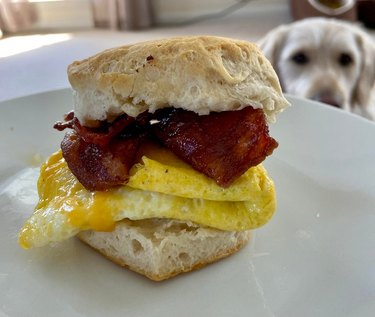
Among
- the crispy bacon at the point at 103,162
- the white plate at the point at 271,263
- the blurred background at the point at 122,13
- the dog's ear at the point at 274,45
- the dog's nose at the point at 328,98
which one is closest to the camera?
the white plate at the point at 271,263

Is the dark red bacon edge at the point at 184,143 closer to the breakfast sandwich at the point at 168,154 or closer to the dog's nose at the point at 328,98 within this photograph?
the breakfast sandwich at the point at 168,154

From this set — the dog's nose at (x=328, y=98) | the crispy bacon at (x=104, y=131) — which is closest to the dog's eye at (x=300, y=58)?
the dog's nose at (x=328, y=98)

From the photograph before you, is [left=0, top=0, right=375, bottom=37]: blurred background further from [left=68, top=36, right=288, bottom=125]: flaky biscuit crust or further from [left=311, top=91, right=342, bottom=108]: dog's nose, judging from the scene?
[left=68, top=36, right=288, bottom=125]: flaky biscuit crust

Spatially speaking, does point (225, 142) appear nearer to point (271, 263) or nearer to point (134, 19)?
point (271, 263)

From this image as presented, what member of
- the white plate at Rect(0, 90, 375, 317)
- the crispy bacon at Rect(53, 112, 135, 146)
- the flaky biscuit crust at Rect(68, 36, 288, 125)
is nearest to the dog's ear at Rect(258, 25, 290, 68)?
the white plate at Rect(0, 90, 375, 317)

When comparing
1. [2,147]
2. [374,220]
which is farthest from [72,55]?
[374,220]

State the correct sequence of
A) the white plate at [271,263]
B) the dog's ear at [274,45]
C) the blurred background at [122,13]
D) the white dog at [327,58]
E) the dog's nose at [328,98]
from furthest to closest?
the blurred background at [122,13] < the dog's ear at [274,45] < the white dog at [327,58] < the dog's nose at [328,98] < the white plate at [271,263]
